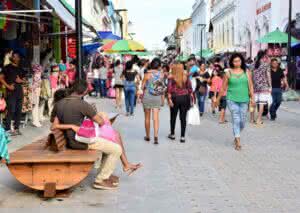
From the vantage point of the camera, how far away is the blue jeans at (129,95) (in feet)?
59.2

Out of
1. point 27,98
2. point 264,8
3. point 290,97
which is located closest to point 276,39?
point 290,97

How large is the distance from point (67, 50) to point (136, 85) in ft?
15.5

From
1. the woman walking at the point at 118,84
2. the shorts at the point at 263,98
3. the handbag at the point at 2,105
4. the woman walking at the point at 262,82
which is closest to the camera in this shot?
the handbag at the point at 2,105

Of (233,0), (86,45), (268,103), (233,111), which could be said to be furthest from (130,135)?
(233,0)

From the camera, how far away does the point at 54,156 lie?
7.13 metres

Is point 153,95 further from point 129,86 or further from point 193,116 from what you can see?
point 129,86

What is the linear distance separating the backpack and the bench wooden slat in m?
4.80

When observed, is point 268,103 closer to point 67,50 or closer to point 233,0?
point 67,50

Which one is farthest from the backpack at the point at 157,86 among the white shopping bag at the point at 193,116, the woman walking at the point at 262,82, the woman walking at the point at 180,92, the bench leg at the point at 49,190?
the bench leg at the point at 49,190

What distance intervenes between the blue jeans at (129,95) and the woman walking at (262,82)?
13.4ft

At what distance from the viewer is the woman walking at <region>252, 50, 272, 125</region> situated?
15.0 meters

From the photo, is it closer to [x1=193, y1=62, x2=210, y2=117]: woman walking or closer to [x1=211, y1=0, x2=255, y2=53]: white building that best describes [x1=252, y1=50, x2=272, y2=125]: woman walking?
[x1=193, y1=62, x2=210, y2=117]: woman walking

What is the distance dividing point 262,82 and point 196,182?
7.46 meters

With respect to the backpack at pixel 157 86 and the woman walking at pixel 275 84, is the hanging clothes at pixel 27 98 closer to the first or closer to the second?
the backpack at pixel 157 86
